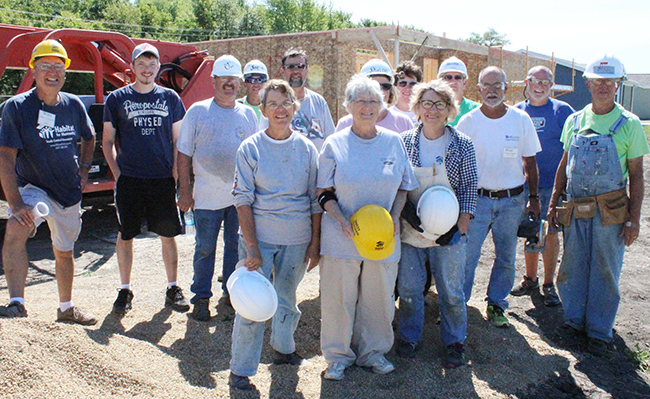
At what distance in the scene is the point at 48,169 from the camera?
157 inches

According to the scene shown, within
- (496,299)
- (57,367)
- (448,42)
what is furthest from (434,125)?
(448,42)

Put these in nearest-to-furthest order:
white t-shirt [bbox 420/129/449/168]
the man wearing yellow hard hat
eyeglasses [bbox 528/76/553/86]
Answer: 1. white t-shirt [bbox 420/129/449/168]
2. the man wearing yellow hard hat
3. eyeglasses [bbox 528/76/553/86]

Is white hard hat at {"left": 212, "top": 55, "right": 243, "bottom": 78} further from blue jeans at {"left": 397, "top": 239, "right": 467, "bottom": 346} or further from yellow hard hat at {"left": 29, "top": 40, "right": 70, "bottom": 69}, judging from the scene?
blue jeans at {"left": 397, "top": 239, "right": 467, "bottom": 346}

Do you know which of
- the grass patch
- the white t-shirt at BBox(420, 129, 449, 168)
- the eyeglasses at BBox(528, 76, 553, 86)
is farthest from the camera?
the eyeglasses at BBox(528, 76, 553, 86)

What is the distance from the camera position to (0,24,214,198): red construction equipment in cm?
711

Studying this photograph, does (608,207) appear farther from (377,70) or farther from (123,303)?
(123,303)

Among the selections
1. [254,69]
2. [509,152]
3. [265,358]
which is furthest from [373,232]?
[254,69]

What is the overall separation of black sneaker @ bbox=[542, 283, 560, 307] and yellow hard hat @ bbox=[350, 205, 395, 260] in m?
2.60

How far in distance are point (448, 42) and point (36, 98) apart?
1275 cm

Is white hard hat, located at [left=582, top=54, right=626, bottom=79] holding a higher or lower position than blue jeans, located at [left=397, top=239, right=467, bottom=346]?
higher

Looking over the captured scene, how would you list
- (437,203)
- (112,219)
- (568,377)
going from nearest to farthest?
(437,203), (568,377), (112,219)

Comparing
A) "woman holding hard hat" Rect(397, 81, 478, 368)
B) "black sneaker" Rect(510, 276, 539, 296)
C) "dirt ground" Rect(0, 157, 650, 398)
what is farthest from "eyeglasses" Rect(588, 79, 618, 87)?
"black sneaker" Rect(510, 276, 539, 296)

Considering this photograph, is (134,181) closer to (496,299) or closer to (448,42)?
(496,299)

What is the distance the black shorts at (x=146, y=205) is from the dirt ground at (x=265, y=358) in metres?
0.72
